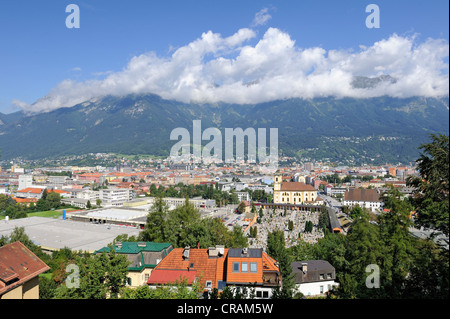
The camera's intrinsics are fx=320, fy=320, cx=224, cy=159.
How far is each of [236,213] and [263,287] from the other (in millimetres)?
34995

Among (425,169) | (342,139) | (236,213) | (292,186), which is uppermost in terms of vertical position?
(342,139)

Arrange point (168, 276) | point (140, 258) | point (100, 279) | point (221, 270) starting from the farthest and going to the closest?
point (140, 258) < point (221, 270) < point (168, 276) < point (100, 279)

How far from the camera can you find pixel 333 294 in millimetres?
12172

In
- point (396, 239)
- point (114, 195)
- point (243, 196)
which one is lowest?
point (243, 196)

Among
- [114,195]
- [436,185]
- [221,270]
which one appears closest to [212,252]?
[221,270]

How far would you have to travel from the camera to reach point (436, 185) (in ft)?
18.1

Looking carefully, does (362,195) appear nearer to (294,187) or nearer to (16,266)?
(294,187)

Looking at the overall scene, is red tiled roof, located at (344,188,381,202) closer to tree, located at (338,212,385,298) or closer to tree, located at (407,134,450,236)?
tree, located at (338,212,385,298)

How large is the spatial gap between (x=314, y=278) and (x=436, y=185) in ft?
26.8

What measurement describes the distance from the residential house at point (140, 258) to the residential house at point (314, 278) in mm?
5236

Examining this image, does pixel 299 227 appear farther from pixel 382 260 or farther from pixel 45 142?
pixel 45 142

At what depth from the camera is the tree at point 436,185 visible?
17.9 feet

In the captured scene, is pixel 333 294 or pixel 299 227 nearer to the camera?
pixel 333 294
